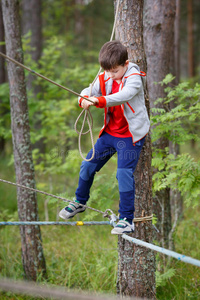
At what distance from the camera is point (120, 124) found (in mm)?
2289

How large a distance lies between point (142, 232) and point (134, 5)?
1.95m

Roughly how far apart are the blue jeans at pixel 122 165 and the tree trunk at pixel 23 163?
1.49 m

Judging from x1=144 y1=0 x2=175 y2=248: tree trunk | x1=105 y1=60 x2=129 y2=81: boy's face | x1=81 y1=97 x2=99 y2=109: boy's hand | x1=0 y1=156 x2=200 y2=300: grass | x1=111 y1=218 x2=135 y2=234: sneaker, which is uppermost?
x1=144 y1=0 x2=175 y2=248: tree trunk

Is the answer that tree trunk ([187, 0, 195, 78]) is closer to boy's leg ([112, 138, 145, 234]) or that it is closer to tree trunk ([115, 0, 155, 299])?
tree trunk ([115, 0, 155, 299])

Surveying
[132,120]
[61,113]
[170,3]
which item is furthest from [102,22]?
[132,120]

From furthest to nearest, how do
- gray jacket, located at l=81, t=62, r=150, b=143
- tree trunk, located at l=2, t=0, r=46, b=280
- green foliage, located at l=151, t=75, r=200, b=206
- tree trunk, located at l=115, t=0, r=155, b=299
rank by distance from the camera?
tree trunk, located at l=2, t=0, r=46, b=280
green foliage, located at l=151, t=75, r=200, b=206
tree trunk, located at l=115, t=0, r=155, b=299
gray jacket, located at l=81, t=62, r=150, b=143

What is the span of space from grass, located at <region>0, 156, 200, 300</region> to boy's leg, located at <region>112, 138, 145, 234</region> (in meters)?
1.34

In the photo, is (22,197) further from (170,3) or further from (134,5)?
(170,3)

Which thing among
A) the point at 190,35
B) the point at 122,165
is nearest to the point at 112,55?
the point at 122,165

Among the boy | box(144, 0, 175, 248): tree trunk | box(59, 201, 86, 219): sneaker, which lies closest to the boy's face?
the boy

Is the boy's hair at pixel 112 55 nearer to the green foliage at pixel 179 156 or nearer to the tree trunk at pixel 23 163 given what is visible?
the green foliage at pixel 179 156

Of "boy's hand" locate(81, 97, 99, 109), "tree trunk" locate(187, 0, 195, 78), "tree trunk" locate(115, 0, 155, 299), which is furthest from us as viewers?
"tree trunk" locate(187, 0, 195, 78)

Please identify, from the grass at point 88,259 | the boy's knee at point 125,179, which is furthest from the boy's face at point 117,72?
the grass at point 88,259

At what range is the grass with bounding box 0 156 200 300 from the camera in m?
3.29
